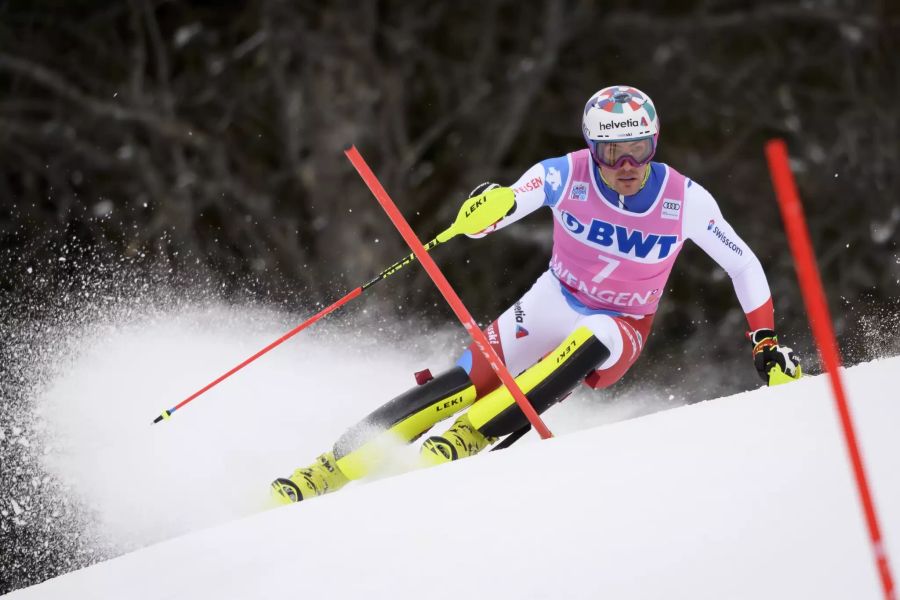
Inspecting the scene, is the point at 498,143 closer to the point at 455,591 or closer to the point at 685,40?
the point at 685,40

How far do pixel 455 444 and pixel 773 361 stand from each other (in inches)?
42.9

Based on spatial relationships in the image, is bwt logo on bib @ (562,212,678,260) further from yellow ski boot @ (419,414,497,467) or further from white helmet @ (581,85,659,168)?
yellow ski boot @ (419,414,497,467)

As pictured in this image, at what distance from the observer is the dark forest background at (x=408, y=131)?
11742mm

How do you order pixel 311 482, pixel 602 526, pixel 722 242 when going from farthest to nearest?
1. pixel 722 242
2. pixel 311 482
3. pixel 602 526

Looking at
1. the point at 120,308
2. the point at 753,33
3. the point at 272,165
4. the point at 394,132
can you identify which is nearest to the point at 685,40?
the point at 753,33

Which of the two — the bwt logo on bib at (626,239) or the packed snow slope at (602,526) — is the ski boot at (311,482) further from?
the bwt logo on bib at (626,239)

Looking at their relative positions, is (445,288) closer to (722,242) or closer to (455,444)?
(455,444)

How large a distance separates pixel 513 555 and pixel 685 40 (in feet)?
36.5

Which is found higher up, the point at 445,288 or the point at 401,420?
the point at 445,288

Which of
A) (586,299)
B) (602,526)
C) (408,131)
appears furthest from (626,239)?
(408,131)

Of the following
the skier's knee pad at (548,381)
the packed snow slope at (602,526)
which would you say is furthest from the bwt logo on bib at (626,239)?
the packed snow slope at (602,526)

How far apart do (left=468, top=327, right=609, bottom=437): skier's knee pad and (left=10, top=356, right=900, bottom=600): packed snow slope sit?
0.57m

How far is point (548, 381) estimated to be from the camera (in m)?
3.85

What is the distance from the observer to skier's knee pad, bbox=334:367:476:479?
3.96 metres
